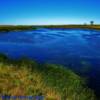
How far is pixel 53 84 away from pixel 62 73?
92.6 inches

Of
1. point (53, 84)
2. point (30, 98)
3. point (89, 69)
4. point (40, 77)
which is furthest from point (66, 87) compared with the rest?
point (89, 69)

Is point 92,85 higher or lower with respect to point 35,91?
lower

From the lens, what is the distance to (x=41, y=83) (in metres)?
12.2

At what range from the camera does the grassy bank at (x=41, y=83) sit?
10745 millimetres

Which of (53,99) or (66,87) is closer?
(53,99)

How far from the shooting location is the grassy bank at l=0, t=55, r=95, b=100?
1075 cm

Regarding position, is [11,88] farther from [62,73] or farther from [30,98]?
[62,73]

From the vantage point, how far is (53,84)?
12.8m

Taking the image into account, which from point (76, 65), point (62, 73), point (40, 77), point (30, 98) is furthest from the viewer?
point (76, 65)

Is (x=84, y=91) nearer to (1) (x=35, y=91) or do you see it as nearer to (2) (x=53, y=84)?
(2) (x=53, y=84)

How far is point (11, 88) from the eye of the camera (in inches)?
430

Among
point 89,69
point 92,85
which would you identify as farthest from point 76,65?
point 92,85

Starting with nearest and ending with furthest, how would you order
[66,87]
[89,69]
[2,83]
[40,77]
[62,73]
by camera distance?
1. [2,83]
2. [66,87]
3. [40,77]
4. [62,73]
5. [89,69]

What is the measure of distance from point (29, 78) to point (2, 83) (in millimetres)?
1644
